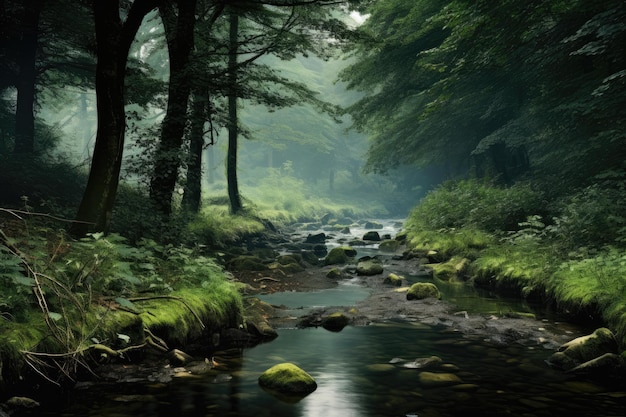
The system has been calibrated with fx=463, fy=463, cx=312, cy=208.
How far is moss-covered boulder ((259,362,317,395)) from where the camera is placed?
4949 millimetres

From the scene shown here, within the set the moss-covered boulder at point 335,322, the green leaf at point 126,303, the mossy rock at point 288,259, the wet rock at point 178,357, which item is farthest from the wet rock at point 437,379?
the mossy rock at point 288,259

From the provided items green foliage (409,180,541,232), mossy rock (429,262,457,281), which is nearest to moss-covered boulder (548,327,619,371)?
mossy rock (429,262,457,281)

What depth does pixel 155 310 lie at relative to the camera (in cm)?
586

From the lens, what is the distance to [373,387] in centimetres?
512

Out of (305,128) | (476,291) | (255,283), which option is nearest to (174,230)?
(255,283)

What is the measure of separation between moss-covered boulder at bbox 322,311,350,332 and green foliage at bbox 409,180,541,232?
26.1 feet

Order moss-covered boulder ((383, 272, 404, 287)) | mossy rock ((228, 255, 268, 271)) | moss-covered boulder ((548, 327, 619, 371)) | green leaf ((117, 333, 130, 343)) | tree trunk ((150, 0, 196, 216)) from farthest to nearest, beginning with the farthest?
mossy rock ((228, 255, 268, 271)), moss-covered boulder ((383, 272, 404, 287)), tree trunk ((150, 0, 196, 216)), moss-covered boulder ((548, 327, 619, 371)), green leaf ((117, 333, 130, 343))

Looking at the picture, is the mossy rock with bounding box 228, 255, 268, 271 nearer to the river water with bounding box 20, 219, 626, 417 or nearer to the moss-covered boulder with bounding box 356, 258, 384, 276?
the moss-covered boulder with bounding box 356, 258, 384, 276

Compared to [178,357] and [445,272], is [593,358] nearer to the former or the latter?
[178,357]

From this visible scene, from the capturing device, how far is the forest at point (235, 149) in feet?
18.6

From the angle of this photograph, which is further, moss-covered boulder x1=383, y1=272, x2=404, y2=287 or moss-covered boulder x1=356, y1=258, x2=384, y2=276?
moss-covered boulder x1=356, y1=258, x2=384, y2=276

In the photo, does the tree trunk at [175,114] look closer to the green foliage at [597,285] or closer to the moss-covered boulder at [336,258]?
the moss-covered boulder at [336,258]

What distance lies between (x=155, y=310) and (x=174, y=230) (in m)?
4.19

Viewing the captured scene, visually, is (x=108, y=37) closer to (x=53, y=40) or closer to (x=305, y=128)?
(x=53, y=40)
